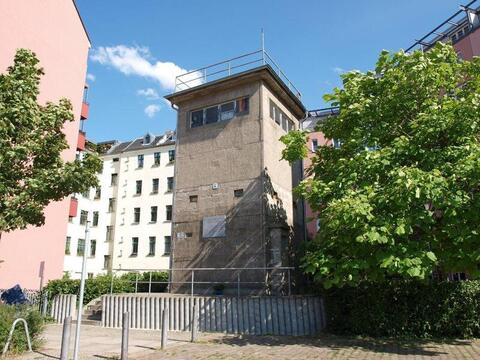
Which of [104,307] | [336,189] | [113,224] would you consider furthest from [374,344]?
[113,224]

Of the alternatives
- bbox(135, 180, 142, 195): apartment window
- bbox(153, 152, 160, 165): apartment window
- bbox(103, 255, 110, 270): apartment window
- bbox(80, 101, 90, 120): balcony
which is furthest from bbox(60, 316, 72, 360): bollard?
bbox(103, 255, 110, 270): apartment window

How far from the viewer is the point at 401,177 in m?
9.69

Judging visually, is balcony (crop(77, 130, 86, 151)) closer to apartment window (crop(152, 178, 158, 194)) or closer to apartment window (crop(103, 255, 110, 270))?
apartment window (crop(152, 178, 158, 194))

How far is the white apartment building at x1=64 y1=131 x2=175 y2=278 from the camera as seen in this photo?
42781 mm

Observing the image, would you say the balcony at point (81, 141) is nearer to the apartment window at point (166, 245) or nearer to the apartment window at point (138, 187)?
the apartment window at point (166, 245)

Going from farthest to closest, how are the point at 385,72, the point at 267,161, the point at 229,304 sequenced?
the point at 267,161 < the point at 229,304 < the point at 385,72

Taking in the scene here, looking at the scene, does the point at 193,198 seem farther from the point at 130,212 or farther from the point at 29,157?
the point at 130,212

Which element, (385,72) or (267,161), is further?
(267,161)

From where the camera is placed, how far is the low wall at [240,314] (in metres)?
13.4

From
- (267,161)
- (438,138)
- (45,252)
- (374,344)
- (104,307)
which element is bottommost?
(374,344)

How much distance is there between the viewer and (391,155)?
11391 mm

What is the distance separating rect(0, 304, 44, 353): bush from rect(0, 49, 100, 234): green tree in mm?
2193

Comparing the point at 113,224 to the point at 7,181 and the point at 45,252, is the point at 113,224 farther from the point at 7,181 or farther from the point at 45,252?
the point at 7,181

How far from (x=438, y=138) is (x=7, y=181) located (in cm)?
1131
